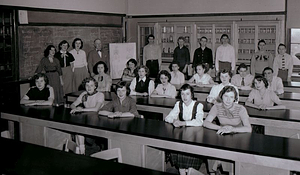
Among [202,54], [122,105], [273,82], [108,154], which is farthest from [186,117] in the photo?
[202,54]

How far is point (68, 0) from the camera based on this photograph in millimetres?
9359

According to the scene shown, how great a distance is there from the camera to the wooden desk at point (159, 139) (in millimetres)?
3162

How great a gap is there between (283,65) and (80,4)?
5213 mm

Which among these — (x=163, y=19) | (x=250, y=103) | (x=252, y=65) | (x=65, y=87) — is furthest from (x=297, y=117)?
(x=163, y=19)

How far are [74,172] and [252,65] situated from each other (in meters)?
7.06

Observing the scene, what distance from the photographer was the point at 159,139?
3674mm

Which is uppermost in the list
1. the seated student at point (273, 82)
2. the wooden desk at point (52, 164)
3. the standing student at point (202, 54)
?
the standing student at point (202, 54)

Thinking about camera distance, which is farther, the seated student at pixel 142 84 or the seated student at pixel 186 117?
the seated student at pixel 142 84

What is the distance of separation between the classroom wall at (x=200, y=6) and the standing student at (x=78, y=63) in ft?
10.2

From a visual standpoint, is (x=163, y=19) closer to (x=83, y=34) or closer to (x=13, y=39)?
(x=83, y=34)

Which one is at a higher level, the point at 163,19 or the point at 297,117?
the point at 163,19

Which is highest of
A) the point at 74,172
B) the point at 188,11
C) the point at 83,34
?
the point at 188,11

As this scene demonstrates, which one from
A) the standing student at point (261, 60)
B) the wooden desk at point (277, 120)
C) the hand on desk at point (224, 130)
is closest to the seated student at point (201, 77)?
the standing student at point (261, 60)

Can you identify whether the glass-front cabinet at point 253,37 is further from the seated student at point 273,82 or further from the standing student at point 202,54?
the seated student at point 273,82
